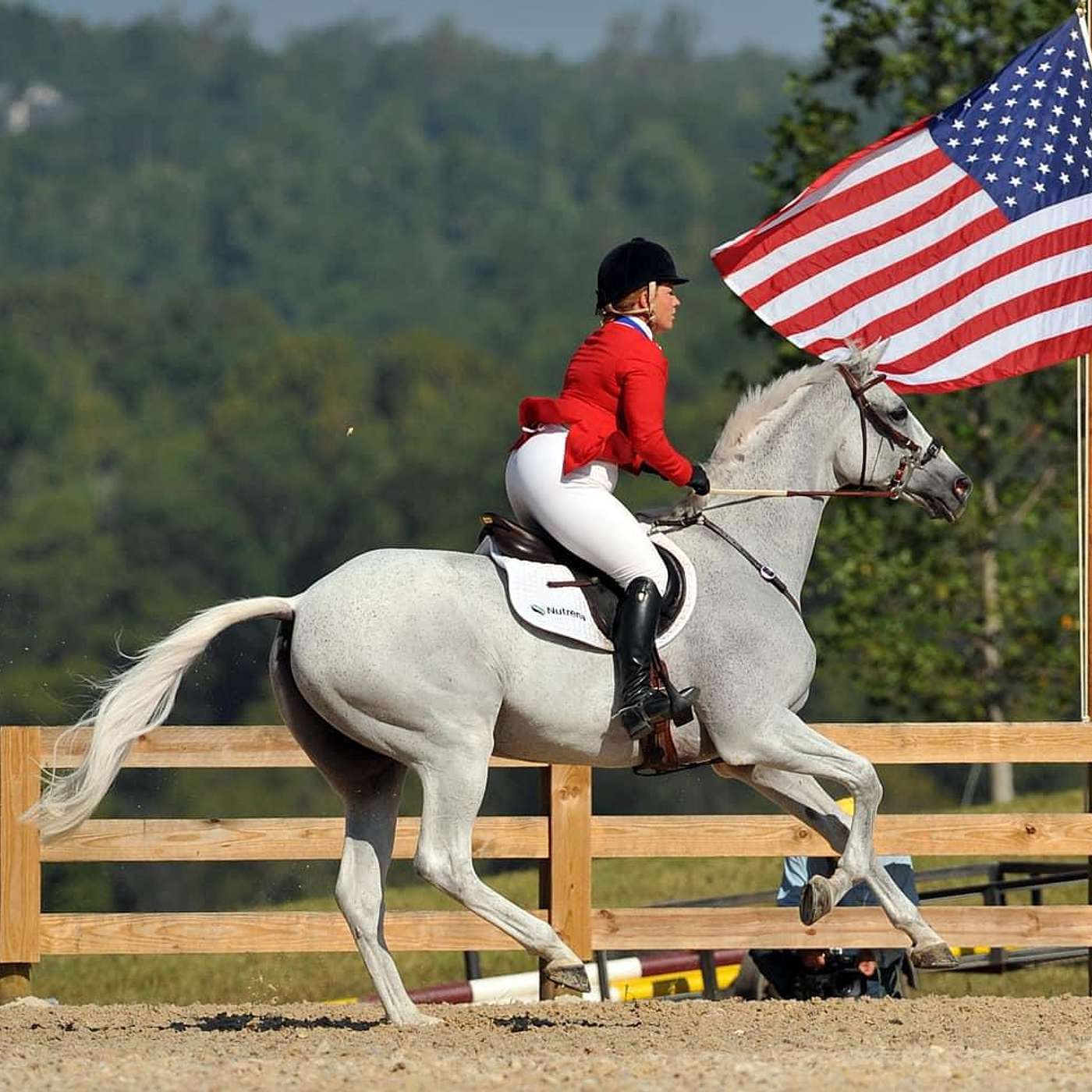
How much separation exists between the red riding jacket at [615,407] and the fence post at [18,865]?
301 cm

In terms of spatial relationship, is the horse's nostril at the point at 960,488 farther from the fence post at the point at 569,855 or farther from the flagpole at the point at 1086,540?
the fence post at the point at 569,855

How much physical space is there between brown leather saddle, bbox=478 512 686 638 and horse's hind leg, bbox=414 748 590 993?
0.68 metres

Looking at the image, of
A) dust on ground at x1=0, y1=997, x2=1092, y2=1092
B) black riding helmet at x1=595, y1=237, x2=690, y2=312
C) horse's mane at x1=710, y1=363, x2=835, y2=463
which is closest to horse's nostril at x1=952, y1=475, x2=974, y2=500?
horse's mane at x1=710, y1=363, x2=835, y2=463

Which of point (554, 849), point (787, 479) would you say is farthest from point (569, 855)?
point (787, 479)

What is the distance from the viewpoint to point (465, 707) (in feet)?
24.7

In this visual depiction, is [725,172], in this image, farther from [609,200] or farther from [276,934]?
[276,934]

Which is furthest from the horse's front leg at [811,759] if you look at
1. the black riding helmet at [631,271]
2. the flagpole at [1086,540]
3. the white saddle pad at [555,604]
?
the flagpole at [1086,540]

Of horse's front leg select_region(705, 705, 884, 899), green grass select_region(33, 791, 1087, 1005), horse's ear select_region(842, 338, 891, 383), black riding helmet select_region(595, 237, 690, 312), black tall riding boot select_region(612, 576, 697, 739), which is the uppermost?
black riding helmet select_region(595, 237, 690, 312)

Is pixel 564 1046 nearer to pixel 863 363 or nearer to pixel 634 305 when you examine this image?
pixel 634 305

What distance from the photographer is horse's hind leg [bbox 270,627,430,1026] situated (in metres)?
7.71

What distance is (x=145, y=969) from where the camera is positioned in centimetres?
1284

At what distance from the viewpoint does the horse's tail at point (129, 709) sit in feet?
24.8

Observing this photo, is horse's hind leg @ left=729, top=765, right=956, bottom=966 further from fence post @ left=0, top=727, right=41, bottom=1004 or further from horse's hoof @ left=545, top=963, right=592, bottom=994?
fence post @ left=0, top=727, right=41, bottom=1004

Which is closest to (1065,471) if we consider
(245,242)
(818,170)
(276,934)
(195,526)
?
(818,170)
